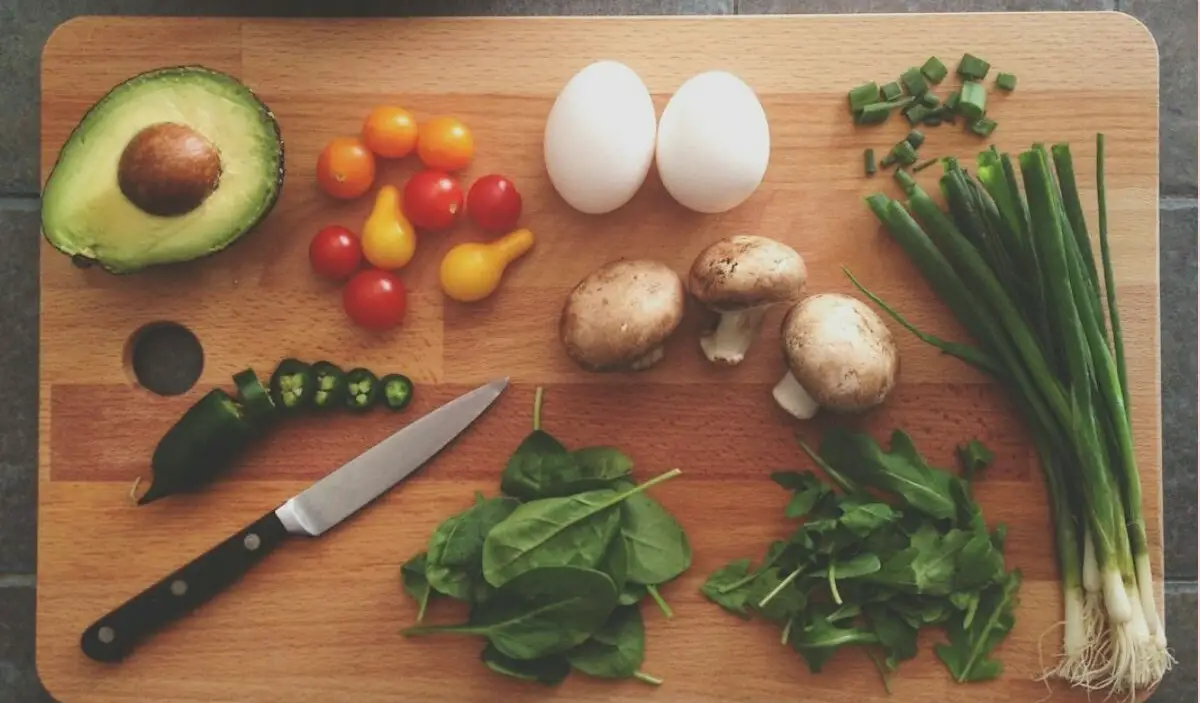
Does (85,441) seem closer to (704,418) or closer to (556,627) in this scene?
(556,627)

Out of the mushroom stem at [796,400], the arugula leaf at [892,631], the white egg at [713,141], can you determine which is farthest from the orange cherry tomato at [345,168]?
Result: the arugula leaf at [892,631]

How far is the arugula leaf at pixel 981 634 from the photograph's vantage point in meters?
1.21

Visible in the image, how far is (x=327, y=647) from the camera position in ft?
4.12

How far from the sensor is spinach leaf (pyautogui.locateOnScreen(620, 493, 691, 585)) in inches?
47.6

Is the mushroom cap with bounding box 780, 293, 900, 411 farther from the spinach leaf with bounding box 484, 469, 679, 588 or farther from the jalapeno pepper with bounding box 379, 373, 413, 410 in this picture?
the jalapeno pepper with bounding box 379, 373, 413, 410

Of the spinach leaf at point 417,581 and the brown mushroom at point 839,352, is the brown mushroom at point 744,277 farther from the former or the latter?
the spinach leaf at point 417,581

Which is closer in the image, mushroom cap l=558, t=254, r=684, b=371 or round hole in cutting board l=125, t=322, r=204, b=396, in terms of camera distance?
mushroom cap l=558, t=254, r=684, b=371

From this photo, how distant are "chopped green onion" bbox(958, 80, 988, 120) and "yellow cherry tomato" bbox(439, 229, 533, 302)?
1.78 feet

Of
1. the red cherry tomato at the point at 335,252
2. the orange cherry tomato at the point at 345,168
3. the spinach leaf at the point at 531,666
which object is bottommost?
the spinach leaf at the point at 531,666

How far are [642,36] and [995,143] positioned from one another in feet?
1.47

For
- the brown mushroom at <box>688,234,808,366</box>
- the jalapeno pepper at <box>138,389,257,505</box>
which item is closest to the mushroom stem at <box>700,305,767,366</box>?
the brown mushroom at <box>688,234,808,366</box>

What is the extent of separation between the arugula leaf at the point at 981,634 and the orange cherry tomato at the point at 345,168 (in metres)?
0.87

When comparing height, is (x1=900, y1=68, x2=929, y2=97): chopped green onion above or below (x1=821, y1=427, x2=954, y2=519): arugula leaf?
above

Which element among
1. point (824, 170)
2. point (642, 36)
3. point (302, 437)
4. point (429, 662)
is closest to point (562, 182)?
point (642, 36)
